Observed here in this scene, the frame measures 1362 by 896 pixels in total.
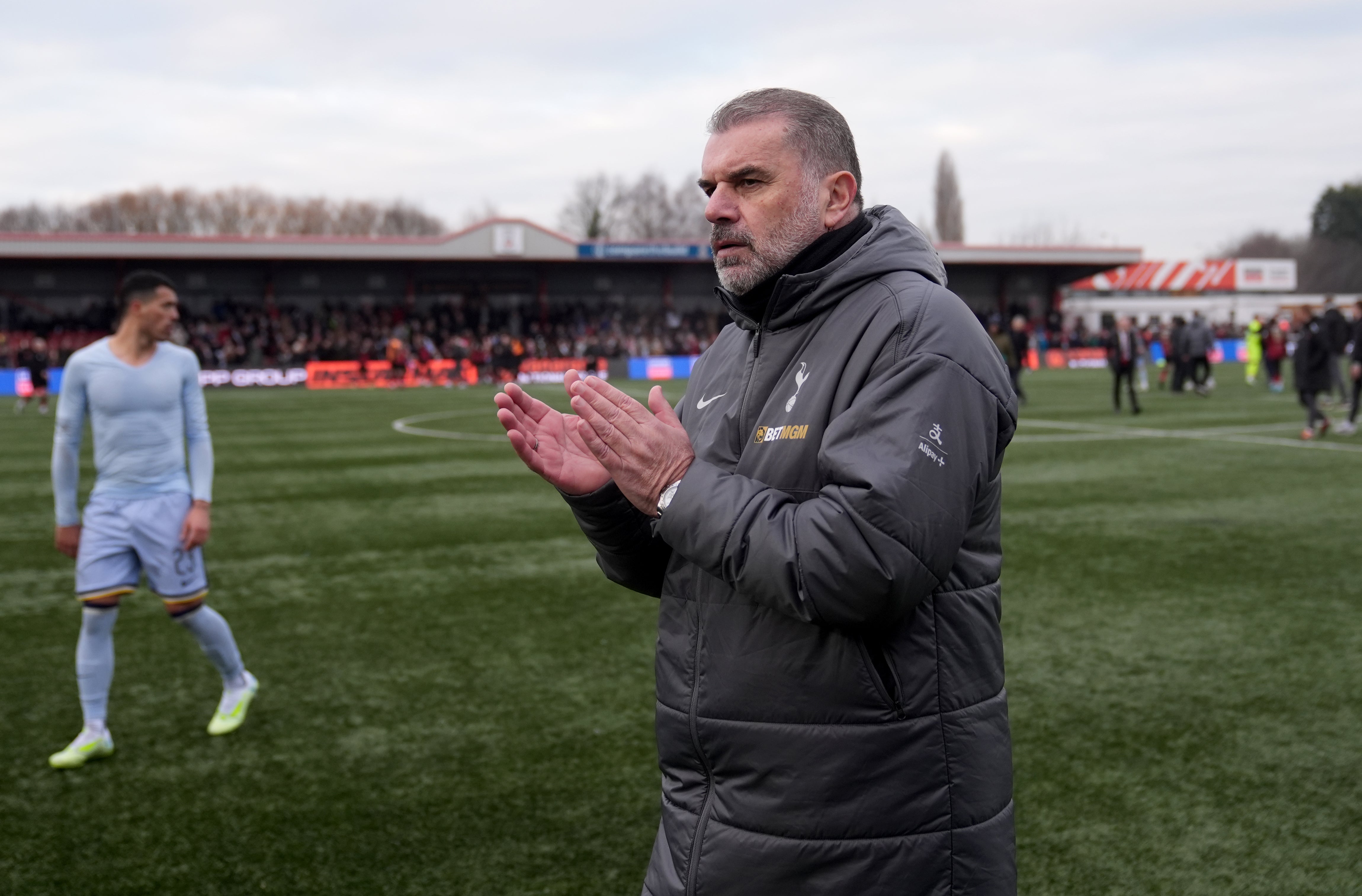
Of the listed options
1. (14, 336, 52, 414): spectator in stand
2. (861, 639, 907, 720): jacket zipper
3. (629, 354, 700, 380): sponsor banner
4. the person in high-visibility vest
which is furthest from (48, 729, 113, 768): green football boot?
(629, 354, 700, 380): sponsor banner

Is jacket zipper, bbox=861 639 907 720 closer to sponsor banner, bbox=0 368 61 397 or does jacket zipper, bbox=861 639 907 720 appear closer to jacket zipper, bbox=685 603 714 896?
jacket zipper, bbox=685 603 714 896

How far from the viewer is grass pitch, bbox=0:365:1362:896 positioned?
399 cm

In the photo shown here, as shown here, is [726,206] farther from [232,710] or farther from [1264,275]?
[1264,275]

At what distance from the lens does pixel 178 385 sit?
5438mm

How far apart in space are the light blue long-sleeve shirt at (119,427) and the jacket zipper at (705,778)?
382 centimetres

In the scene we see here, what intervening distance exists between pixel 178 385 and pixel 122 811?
204cm

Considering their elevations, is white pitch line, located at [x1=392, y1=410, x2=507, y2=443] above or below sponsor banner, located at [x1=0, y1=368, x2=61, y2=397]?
below

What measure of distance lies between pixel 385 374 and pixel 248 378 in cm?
451

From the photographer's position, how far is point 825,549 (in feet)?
5.93

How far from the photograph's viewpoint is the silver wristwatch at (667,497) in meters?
1.98

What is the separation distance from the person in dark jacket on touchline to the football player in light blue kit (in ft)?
12.2

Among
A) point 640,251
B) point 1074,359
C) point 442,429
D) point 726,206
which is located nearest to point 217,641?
point 726,206

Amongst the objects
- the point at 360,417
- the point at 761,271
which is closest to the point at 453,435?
the point at 360,417

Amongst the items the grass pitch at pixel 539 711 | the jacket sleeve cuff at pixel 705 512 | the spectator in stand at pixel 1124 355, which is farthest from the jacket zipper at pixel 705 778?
the spectator in stand at pixel 1124 355
